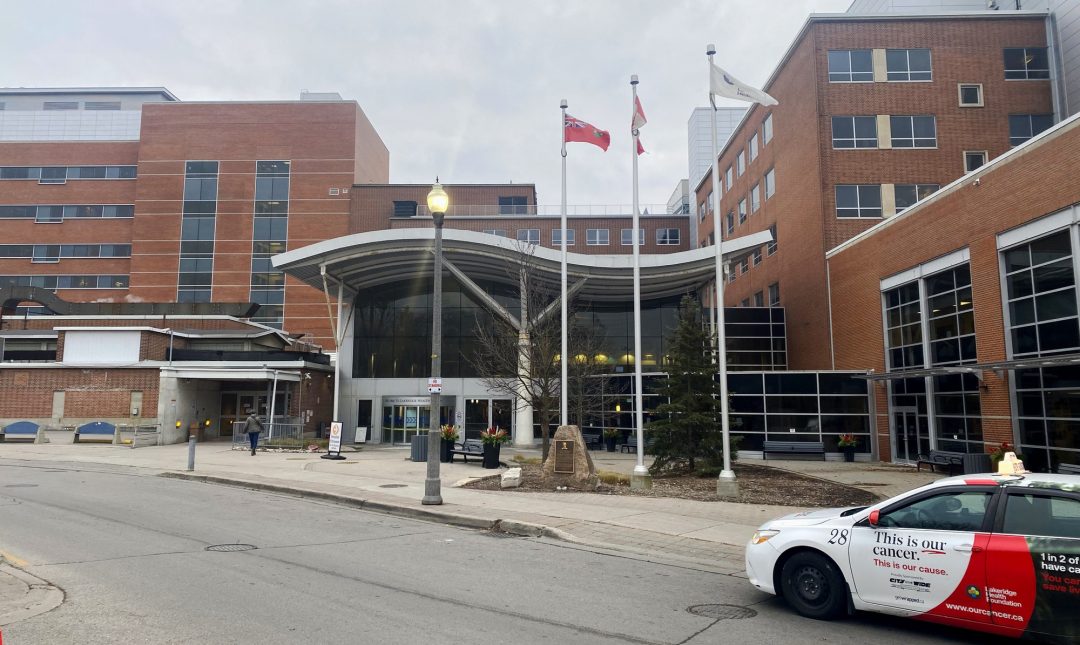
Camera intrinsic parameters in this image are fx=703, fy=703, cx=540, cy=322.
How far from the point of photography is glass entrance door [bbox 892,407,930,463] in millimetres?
25719

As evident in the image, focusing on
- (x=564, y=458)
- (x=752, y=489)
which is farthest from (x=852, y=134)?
(x=564, y=458)

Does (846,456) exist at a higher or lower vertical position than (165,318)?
lower

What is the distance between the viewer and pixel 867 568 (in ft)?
21.9

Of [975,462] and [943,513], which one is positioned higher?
[943,513]

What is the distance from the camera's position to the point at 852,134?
110 feet

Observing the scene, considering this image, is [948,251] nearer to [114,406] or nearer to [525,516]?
[525,516]

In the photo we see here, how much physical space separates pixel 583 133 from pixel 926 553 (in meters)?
14.5

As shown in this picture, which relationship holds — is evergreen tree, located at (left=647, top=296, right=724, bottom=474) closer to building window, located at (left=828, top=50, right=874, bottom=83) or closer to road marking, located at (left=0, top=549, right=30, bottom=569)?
road marking, located at (left=0, top=549, right=30, bottom=569)

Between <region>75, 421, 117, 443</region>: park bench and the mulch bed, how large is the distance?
68.0ft

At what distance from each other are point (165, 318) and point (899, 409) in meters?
37.5

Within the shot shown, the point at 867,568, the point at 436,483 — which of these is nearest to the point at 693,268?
the point at 436,483

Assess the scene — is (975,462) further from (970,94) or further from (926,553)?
(970,94)

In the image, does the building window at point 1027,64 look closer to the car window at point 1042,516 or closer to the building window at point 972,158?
the building window at point 972,158

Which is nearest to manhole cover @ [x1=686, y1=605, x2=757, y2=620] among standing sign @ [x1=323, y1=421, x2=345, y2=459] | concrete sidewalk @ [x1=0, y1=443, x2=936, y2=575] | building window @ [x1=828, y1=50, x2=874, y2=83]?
concrete sidewalk @ [x1=0, y1=443, x2=936, y2=575]
